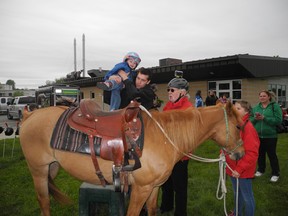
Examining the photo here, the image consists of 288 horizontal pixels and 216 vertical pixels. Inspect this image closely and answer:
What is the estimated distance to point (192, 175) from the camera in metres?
5.31

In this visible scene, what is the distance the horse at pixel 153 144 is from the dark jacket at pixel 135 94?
0.31 meters

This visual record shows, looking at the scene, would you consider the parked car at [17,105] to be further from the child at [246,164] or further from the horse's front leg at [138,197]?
the child at [246,164]

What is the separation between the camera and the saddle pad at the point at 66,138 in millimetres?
2557

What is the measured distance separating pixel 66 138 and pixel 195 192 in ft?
9.40

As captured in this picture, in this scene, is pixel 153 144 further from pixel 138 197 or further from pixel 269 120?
pixel 269 120

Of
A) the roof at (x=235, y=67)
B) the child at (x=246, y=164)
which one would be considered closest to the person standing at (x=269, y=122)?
the child at (x=246, y=164)

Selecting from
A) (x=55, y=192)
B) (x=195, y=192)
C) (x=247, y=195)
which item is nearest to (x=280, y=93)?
(x=195, y=192)

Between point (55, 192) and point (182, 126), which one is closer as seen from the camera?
point (182, 126)

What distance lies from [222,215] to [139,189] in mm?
1909

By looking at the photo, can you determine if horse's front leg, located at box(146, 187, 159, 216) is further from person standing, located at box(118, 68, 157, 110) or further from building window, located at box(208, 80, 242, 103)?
building window, located at box(208, 80, 242, 103)

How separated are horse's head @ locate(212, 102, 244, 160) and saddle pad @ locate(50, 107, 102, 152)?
4.54 feet

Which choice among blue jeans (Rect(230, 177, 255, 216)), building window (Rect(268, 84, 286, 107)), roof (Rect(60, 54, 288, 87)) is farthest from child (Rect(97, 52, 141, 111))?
building window (Rect(268, 84, 286, 107))

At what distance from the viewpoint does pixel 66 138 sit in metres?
2.62

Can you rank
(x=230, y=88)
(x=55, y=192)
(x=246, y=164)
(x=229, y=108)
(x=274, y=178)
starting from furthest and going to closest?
(x=230, y=88)
(x=274, y=178)
(x=55, y=192)
(x=246, y=164)
(x=229, y=108)
